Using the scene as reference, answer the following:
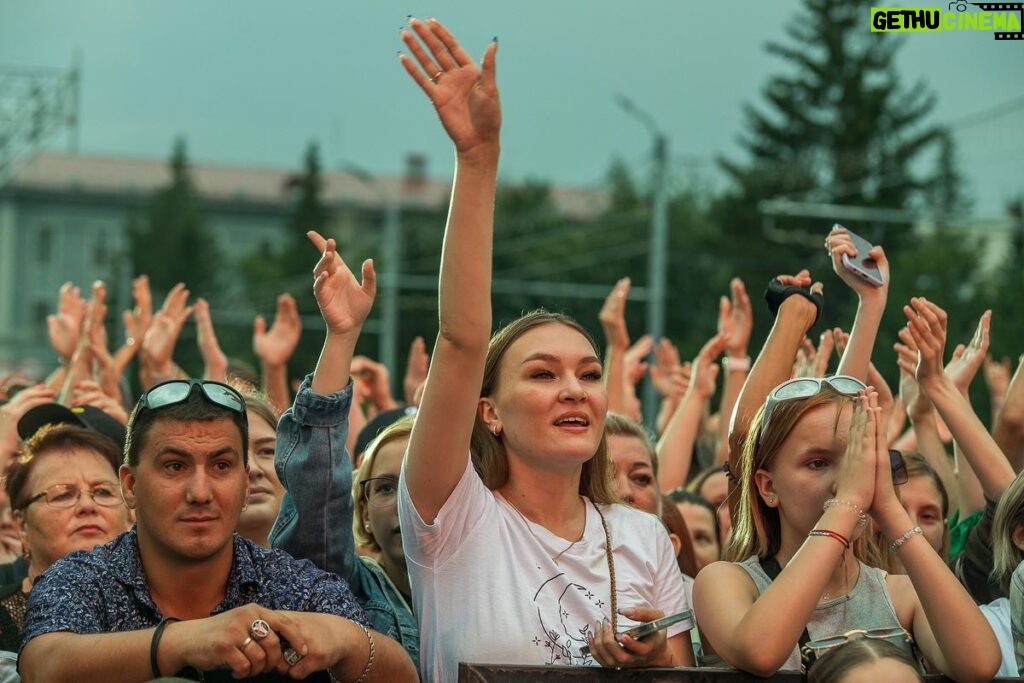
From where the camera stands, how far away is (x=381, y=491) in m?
4.76

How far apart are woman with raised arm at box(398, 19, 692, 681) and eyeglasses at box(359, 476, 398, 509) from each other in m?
0.65

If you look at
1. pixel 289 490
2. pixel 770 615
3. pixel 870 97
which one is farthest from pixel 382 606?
pixel 870 97

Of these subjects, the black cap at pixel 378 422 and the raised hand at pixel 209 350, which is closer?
the black cap at pixel 378 422

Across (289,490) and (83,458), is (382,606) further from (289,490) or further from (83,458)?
(83,458)

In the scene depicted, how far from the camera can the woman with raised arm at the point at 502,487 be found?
11.6 feet

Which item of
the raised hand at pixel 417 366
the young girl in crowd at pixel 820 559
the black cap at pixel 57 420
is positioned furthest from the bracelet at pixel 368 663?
the raised hand at pixel 417 366

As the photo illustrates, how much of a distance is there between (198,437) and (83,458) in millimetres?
1074

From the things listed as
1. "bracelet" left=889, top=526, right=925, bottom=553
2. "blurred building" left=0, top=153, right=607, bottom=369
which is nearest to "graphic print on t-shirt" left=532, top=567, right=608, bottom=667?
"bracelet" left=889, top=526, right=925, bottom=553

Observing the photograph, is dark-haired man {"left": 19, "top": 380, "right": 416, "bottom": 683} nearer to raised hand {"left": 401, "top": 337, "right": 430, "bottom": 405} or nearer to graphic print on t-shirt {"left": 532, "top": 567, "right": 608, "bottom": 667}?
graphic print on t-shirt {"left": 532, "top": 567, "right": 608, "bottom": 667}

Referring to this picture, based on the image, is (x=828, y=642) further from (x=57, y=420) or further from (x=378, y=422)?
(x=57, y=420)

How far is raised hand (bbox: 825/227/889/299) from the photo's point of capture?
4.94 meters

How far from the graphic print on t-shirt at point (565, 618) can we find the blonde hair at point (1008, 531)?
4.18 ft

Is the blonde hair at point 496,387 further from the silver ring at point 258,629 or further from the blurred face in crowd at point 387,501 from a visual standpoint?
the silver ring at point 258,629

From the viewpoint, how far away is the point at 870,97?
50.8 m
